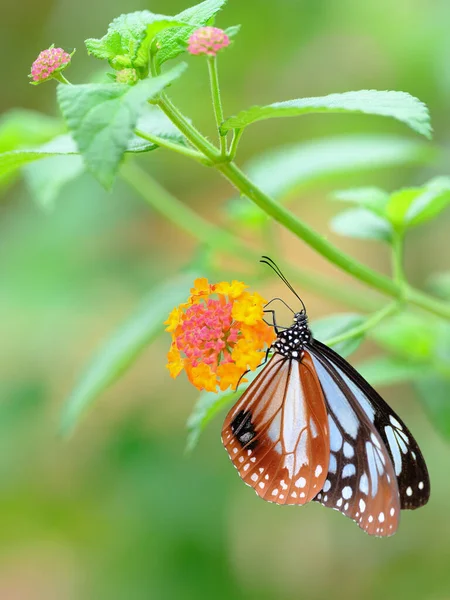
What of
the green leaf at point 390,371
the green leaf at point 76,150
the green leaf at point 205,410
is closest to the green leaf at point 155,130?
the green leaf at point 76,150

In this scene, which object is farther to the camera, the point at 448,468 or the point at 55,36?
the point at 55,36

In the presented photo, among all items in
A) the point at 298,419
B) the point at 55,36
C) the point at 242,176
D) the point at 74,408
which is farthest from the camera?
the point at 55,36

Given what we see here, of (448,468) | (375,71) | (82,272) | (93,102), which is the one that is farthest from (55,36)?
(93,102)

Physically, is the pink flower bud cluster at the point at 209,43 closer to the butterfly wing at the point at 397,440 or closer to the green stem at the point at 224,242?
the butterfly wing at the point at 397,440

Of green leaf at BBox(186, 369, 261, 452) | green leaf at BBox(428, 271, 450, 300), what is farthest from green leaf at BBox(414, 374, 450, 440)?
green leaf at BBox(186, 369, 261, 452)

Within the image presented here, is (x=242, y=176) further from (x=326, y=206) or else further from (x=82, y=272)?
(x=326, y=206)

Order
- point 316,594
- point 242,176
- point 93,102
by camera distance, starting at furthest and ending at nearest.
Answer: point 316,594 < point 242,176 < point 93,102

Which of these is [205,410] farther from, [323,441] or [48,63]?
[48,63]

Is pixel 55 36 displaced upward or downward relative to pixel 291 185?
upward
